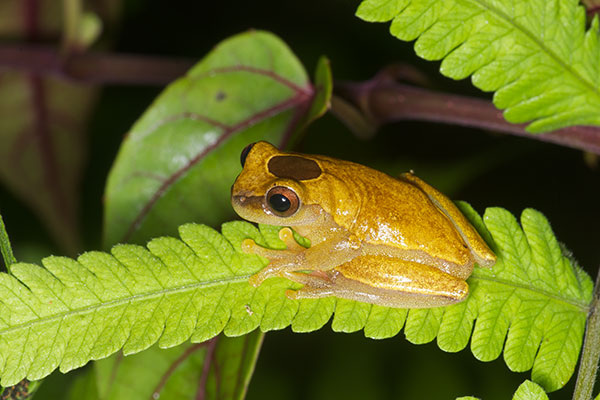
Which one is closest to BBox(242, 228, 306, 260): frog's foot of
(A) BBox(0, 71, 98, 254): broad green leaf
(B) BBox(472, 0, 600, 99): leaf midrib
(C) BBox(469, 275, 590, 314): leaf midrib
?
(C) BBox(469, 275, 590, 314): leaf midrib

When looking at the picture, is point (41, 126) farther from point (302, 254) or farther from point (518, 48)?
point (518, 48)

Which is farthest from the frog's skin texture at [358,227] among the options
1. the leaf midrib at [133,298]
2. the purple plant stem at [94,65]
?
the purple plant stem at [94,65]

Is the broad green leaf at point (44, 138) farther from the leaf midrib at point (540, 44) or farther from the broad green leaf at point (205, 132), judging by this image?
the leaf midrib at point (540, 44)

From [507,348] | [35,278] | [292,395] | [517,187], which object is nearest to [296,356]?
[292,395]

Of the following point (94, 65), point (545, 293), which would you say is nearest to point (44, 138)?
point (94, 65)

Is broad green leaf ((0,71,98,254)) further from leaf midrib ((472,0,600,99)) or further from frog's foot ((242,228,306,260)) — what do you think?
leaf midrib ((472,0,600,99))

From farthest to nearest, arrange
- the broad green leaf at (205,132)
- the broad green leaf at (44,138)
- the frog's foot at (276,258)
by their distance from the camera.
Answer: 1. the broad green leaf at (44,138)
2. the broad green leaf at (205,132)
3. the frog's foot at (276,258)
